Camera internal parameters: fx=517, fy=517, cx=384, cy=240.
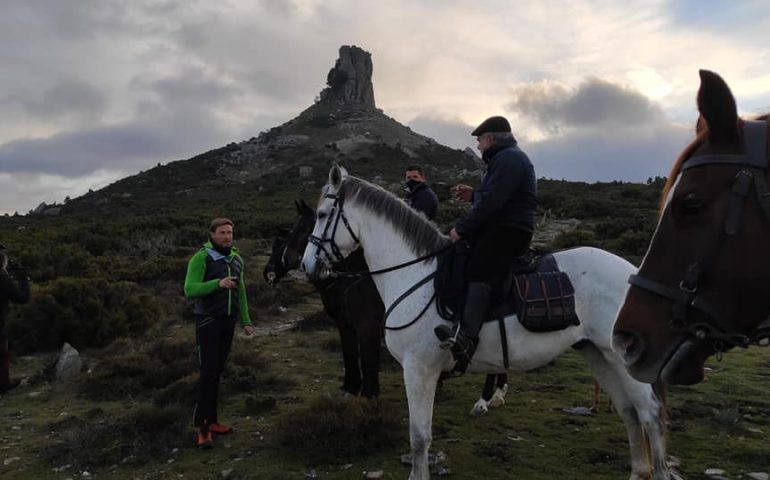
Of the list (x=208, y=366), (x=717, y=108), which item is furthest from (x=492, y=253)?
(x=208, y=366)

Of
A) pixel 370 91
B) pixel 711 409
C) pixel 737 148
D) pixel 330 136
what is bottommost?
pixel 711 409

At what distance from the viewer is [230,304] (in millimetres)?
5711

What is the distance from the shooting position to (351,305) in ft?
19.4

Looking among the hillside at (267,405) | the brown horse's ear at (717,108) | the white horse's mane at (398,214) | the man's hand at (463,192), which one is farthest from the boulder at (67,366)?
the brown horse's ear at (717,108)

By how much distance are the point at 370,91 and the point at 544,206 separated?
68.6m

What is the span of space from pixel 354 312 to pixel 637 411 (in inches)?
119

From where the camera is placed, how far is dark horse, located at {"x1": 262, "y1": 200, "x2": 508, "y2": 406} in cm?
586

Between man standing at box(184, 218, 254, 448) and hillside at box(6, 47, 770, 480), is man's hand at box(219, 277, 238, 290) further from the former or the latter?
hillside at box(6, 47, 770, 480)

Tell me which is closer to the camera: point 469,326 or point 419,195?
point 469,326

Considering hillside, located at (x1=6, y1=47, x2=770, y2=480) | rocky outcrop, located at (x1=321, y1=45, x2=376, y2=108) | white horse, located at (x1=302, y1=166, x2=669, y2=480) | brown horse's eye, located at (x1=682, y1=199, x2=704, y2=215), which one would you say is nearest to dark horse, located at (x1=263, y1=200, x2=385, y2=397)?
hillside, located at (x1=6, y1=47, x2=770, y2=480)

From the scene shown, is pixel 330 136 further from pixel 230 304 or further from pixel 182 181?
pixel 230 304

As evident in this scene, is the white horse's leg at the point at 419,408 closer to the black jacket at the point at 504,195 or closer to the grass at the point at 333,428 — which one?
the grass at the point at 333,428

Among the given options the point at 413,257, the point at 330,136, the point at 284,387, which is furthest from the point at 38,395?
the point at 330,136

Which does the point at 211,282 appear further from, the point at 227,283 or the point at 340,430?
the point at 340,430
